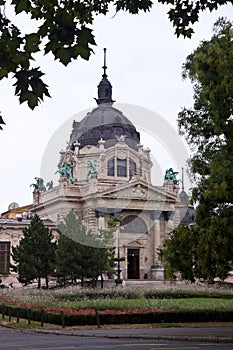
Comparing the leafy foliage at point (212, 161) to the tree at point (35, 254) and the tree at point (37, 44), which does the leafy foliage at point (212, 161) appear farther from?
the tree at point (35, 254)

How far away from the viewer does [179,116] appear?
2572cm

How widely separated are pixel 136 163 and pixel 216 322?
2413 inches

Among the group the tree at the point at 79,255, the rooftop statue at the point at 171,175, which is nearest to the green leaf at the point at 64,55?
the tree at the point at 79,255

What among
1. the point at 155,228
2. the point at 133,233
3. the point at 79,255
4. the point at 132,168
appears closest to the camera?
the point at 79,255

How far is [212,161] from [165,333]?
258 inches

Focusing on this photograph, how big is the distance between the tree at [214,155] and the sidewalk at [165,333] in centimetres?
218

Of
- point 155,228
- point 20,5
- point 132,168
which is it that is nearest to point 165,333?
point 20,5

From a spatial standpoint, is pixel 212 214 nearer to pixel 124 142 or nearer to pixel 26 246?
pixel 26 246

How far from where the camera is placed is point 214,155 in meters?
23.4

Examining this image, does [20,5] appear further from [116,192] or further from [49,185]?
[49,185]

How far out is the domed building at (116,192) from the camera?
7875 cm

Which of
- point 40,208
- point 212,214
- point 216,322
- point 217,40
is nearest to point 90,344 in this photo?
point 212,214

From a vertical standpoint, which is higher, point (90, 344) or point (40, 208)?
point (40, 208)

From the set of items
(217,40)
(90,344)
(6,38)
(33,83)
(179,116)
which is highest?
(217,40)
